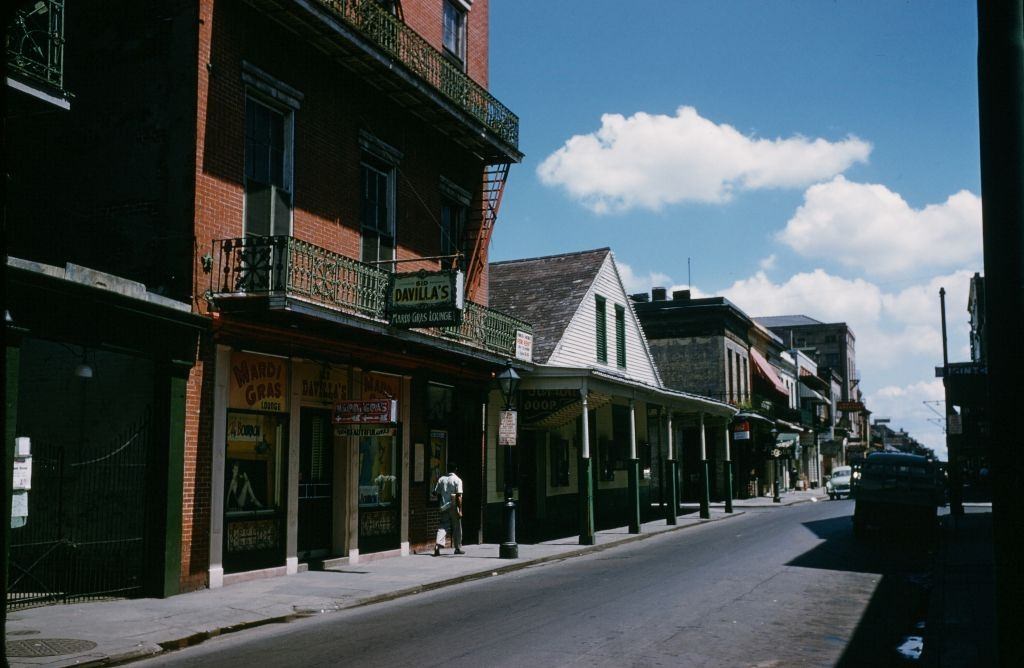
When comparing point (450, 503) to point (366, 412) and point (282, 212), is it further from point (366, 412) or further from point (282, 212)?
point (282, 212)

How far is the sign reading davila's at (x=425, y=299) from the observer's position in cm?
→ 1472

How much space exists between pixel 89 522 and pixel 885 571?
12167 mm

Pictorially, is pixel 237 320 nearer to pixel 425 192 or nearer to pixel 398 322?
pixel 398 322

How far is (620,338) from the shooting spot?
30375mm

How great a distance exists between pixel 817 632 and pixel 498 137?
1365cm

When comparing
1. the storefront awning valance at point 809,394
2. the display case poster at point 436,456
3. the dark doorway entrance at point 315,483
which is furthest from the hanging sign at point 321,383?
the storefront awning valance at point 809,394

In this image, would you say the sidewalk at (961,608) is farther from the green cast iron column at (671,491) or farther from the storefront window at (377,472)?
the storefront window at (377,472)

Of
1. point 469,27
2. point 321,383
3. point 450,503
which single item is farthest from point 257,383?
point 469,27

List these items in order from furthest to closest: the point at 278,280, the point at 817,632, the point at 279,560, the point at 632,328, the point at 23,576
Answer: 1. the point at 632,328
2. the point at 279,560
3. the point at 278,280
4. the point at 23,576
5. the point at 817,632

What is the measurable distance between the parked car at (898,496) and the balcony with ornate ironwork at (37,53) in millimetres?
17346

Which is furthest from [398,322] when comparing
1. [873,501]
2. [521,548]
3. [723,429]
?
[723,429]

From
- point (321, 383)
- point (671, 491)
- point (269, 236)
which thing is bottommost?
point (671, 491)

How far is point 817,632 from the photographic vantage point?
9.41m

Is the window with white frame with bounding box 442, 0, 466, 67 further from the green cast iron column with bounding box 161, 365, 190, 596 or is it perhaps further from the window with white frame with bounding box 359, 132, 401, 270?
the green cast iron column with bounding box 161, 365, 190, 596
